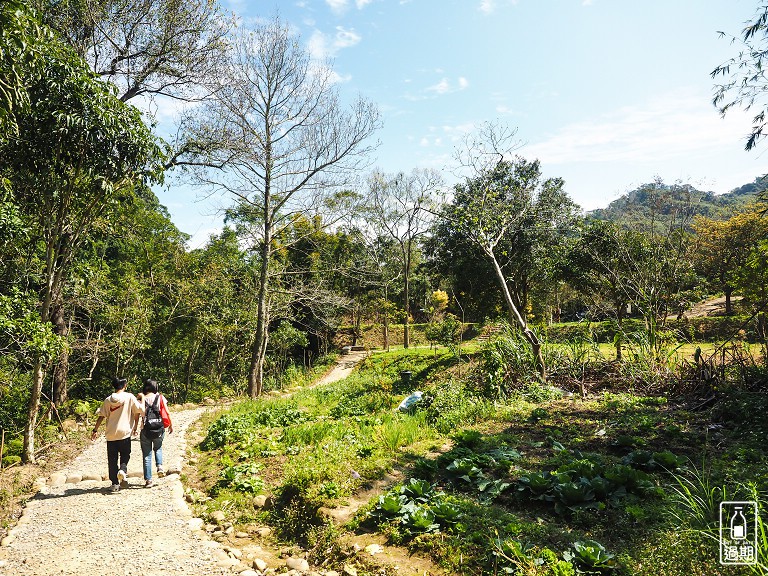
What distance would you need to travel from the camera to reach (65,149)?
19.1ft

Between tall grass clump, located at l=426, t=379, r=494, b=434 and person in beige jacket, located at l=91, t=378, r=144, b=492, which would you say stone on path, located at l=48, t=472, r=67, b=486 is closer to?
person in beige jacket, located at l=91, t=378, r=144, b=492

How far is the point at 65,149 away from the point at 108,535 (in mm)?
5028

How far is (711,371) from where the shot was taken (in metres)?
7.19

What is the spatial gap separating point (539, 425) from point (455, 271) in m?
13.6

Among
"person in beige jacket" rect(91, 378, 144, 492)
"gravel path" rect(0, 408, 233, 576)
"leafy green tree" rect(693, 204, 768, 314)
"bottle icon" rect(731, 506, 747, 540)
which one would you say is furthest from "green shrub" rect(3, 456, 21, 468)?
"leafy green tree" rect(693, 204, 768, 314)

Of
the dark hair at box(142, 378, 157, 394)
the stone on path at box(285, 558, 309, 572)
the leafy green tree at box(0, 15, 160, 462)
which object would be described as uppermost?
the leafy green tree at box(0, 15, 160, 462)

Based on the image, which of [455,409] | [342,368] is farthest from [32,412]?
[342,368]

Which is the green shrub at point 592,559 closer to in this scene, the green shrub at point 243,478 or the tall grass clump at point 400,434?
the tall grass clump at point 400,434

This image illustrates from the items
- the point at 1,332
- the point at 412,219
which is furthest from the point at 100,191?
the point at 412,219

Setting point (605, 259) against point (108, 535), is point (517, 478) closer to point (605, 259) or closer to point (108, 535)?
point (108, 535)

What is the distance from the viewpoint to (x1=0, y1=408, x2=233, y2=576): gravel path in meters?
3.77

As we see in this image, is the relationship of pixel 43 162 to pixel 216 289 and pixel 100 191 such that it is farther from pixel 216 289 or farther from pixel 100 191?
pixel 216 289

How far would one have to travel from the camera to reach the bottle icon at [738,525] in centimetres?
271

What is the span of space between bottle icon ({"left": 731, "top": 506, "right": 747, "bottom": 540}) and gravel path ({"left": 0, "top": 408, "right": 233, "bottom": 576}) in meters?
3.95
